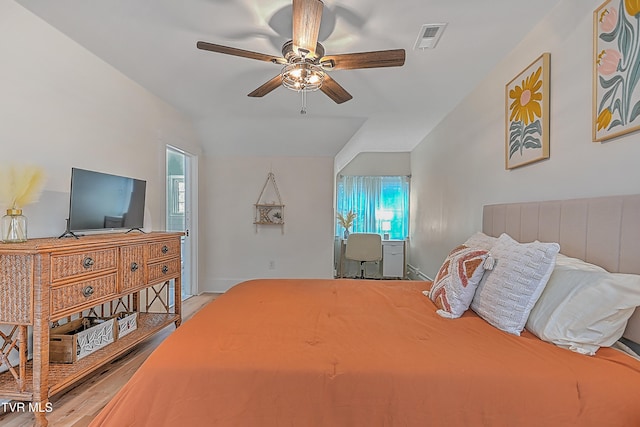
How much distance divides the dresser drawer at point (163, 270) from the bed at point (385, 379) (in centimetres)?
134

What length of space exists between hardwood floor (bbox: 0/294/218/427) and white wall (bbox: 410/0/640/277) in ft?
9.59

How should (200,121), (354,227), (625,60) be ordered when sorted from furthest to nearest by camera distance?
(354,227)
(200,121)
(625,60)

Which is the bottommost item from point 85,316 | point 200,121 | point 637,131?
point 85,316

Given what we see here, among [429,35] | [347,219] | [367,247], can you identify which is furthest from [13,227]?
[347,219]

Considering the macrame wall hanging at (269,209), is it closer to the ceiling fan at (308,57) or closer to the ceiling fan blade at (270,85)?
the ceiling fan blade at (270,85)

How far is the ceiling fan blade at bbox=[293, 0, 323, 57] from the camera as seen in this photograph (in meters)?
1.50

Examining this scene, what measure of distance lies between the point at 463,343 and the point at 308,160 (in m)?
3.82

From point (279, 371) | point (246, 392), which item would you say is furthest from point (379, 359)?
point (246, 392)

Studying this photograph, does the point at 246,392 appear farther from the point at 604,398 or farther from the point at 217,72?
the point at 217,72

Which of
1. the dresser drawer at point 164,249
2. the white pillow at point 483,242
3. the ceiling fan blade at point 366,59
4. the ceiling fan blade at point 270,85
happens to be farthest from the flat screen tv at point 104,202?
the white pillow at point 483,242

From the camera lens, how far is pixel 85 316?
96.0 inches

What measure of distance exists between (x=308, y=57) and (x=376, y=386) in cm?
174

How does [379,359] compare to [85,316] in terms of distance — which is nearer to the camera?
[379,359]

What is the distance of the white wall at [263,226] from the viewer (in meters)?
4.71
